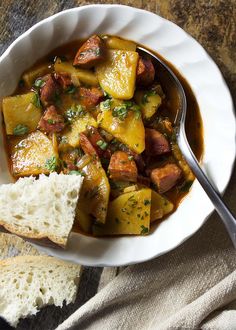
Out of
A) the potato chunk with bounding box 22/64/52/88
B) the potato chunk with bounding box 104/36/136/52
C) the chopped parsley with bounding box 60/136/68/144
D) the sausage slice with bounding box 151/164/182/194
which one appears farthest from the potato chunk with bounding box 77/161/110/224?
the potato chunk with bounding box 104/36/136/52

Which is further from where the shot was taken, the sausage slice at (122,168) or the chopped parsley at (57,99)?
the chopped parsley at (57,99)

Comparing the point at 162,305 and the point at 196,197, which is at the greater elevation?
the point at 196,197

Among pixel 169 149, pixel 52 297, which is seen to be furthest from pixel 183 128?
pixel 52 297

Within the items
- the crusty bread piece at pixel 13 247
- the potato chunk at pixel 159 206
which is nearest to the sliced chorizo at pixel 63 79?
the potato chunk at pixel 159 206

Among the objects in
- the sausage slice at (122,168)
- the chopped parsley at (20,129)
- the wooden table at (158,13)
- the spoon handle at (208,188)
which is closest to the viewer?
the spoon handle at (208,188)

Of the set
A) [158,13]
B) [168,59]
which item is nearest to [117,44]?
[168,59]

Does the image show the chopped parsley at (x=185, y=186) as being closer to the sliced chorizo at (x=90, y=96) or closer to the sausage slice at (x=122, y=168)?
the sausage slice at (x=122, y=168)

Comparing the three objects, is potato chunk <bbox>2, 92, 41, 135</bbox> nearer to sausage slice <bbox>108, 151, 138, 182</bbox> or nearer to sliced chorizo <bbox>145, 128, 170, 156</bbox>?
sausage slice <bbox>108, 151, 138, 182</bbox>

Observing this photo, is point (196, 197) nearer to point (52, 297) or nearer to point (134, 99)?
point (134, 99)
